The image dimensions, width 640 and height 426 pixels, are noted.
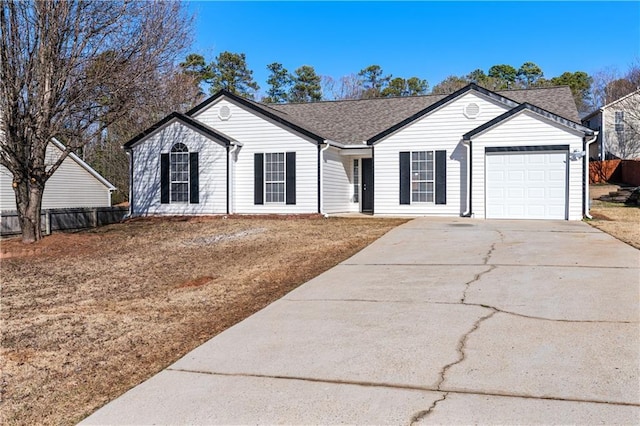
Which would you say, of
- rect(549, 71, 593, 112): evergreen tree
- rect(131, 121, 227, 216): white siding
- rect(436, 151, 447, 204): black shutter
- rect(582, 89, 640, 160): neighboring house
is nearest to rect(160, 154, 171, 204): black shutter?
rect(131, 121, 227, 216): white siding

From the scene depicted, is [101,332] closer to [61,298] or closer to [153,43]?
[61,298]

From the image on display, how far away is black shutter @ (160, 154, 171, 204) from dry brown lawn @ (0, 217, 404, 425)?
4.04m

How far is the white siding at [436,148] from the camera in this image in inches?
726

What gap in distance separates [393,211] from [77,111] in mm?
10571

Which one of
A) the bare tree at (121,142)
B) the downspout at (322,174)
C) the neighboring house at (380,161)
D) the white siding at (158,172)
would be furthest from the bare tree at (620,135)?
the white siding at (158,172)

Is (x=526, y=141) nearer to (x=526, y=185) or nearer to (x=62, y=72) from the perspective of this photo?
(x=526, y=185)

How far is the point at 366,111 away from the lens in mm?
23297

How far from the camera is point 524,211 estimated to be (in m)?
17.2

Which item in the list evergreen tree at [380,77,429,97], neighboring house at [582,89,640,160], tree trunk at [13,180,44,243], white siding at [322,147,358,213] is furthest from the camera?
evergreen tree at [380,77,429,97]

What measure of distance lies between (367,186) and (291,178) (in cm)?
358

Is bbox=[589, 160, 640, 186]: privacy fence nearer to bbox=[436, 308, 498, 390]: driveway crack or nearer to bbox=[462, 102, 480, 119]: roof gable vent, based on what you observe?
bbox=[462, 102, 480, 119]: roof gable vent

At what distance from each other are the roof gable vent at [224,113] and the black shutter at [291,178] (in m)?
2.93

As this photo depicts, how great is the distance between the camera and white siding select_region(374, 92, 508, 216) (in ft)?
60.5

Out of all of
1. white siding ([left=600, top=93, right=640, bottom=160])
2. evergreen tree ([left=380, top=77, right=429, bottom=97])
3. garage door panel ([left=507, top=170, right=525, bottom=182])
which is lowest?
garage door panel ([left=507, top=170, right=525, bottom=182])
